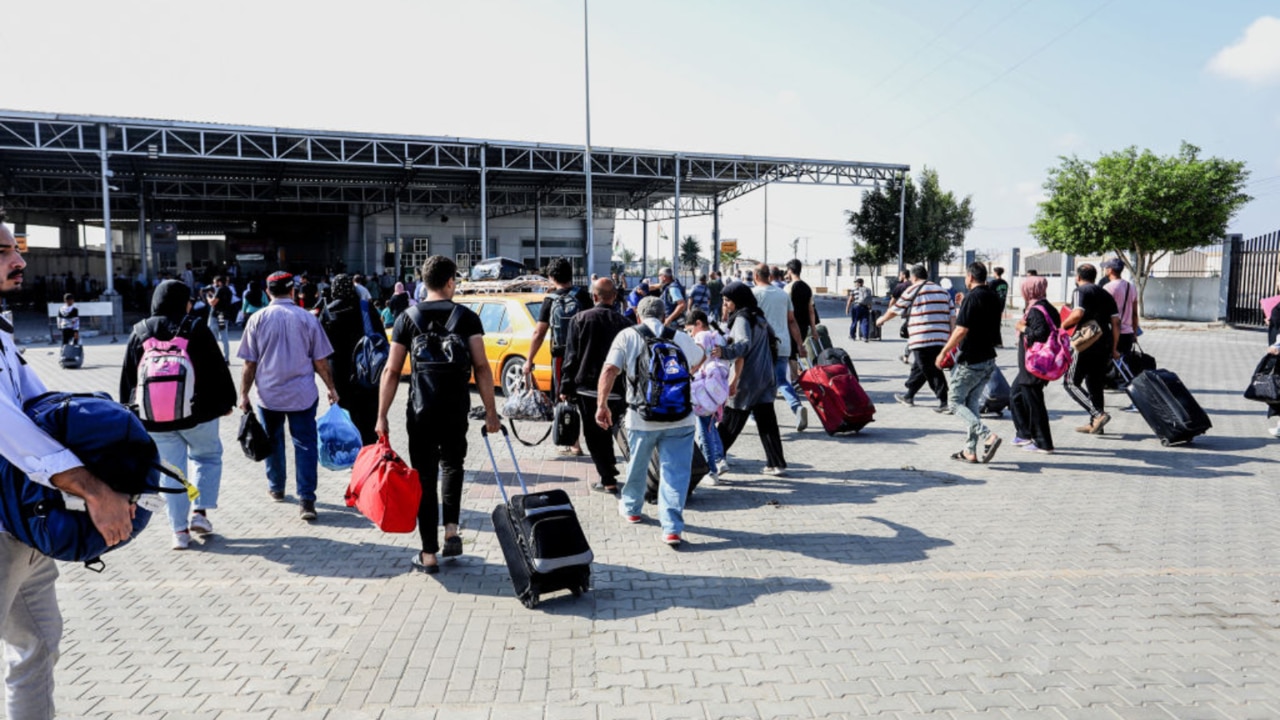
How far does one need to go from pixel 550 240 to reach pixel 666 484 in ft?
149

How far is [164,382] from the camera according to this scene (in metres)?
5.10

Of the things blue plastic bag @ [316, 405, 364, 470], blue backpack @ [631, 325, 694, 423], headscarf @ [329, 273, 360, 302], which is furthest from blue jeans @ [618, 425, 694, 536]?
headscarf @ [329, 273, 360, 302]

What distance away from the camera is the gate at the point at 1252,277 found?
923 inches

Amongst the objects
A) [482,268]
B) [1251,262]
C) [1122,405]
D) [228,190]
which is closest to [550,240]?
[228,190]

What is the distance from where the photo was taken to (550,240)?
49.7 m

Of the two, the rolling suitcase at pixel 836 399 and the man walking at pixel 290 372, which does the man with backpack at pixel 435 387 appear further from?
the rolling suitcase at pixel 836 399

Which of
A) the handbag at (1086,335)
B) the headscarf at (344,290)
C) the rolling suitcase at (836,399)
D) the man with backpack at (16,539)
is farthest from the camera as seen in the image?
the rolling suitcase at (836,399)

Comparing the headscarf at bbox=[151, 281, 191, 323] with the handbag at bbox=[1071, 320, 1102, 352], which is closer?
the headscarf at bbox=[151, 281, 191, 323]

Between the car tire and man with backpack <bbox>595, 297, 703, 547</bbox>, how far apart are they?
5284 millimetres

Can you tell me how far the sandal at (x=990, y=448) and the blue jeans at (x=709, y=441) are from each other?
243 cm

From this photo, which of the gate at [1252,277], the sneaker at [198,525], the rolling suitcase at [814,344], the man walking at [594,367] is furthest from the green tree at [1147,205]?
the sneaker at [198,525]

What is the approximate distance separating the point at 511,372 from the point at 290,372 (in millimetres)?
4901

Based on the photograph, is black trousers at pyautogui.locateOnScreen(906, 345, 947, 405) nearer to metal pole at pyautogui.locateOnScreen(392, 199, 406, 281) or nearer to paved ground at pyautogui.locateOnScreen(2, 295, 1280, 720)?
paved ground at pyautogui.locateOnScreen(2, 295, 1280, 720)

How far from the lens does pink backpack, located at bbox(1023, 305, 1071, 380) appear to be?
768cm
